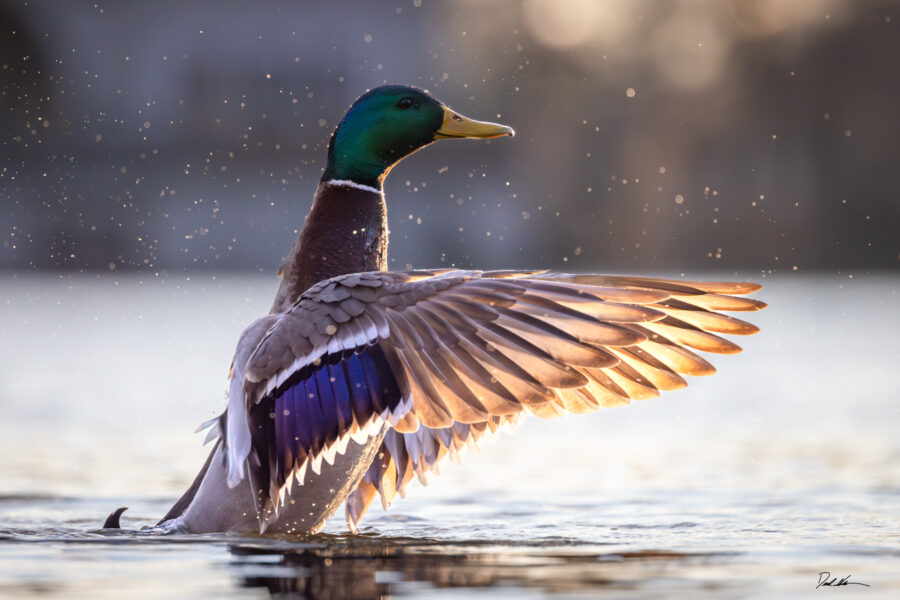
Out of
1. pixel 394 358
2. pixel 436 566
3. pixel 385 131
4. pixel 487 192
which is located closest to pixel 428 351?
pixel 394 358

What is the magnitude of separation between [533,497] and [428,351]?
1941 mm

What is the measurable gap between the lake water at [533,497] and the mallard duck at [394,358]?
0.22 meters

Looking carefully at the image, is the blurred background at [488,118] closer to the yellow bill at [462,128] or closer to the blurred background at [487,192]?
the blurred background at [487,192]

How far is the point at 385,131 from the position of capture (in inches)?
221

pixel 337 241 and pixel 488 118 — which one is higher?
pixel 488 118

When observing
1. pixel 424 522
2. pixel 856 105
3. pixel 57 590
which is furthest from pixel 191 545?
pixel 856 105

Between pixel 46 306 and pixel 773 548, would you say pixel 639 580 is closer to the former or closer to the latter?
pixel 773 548

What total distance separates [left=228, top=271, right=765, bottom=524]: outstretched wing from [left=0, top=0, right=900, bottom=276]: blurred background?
21376mm

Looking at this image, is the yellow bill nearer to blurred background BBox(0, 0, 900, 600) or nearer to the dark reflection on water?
the dark reflection on water

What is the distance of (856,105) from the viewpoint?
→ 31375 mm

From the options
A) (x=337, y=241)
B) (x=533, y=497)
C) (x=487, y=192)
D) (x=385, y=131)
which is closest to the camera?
(x=337, y=241)
